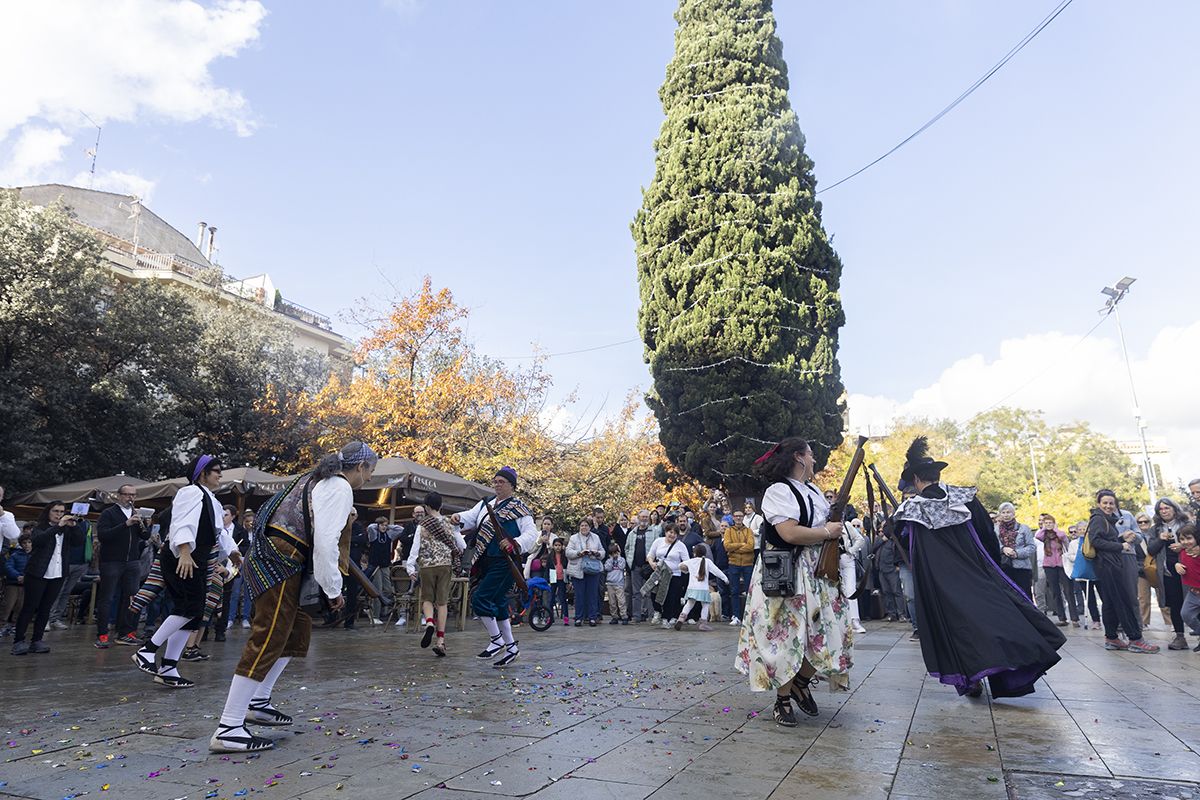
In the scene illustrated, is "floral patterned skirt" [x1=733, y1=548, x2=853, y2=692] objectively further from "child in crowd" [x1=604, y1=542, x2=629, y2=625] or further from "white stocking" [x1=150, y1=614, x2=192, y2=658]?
"child in crowd" [x1=604, y1=542, x2=629, y2=625]

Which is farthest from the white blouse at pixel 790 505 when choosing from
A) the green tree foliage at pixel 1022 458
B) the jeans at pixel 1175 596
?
the green tree foliage at pixel 1022 458

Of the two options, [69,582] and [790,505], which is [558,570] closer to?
[69,582]

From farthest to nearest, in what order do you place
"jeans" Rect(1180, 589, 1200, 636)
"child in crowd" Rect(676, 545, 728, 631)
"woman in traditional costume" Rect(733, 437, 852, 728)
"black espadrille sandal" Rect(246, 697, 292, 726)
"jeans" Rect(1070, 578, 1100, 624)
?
"child in crowd" Rect(676, 545, 728, 631), "jeans" Rect(1070, 578, 1100, 624), "jeans" Rect(1180, 589, 1200, 636), "woman in traditional costume" Rect(733, 437, 852, 728), "black espadrille sandal" Rect(246, 697, 292, 726)

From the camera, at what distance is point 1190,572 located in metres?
9.06

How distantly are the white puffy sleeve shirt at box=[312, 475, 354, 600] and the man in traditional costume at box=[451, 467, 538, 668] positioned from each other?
341 cm

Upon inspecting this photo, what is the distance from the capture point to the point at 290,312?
42812 mm

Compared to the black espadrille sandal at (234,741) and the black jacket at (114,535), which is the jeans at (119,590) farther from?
the black espadrille sandal at (234,741)

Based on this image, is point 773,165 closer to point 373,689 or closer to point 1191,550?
point 1191,550

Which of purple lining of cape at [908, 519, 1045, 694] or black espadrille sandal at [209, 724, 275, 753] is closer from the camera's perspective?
black espadrille sandal at [209, 724, 275, 753]

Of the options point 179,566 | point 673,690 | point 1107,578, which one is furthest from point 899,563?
point 179,566

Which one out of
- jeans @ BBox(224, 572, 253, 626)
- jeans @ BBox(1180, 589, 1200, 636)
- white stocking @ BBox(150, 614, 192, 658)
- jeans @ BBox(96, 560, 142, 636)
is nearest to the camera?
white stocking @ BBox(150, 614, 192, 658)

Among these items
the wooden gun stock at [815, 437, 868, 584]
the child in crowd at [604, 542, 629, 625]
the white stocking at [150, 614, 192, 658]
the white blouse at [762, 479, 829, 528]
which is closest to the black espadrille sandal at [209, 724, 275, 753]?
the white stocking at [150, 614, 192, 658]

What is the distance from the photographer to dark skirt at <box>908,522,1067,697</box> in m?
5.16

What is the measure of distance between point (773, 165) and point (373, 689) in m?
19.3
